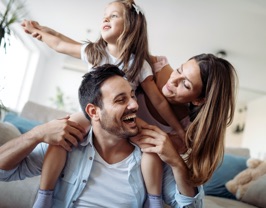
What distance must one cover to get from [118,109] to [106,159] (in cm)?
27

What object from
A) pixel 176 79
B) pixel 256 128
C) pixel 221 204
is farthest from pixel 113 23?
pixel 256 128

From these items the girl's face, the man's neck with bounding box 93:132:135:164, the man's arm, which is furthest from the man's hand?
the girl's face

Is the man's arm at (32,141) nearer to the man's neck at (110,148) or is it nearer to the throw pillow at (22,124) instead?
the man's neck at (110,148)

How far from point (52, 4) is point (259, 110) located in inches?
227

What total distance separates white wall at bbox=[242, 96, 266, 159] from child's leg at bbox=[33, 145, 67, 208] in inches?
249

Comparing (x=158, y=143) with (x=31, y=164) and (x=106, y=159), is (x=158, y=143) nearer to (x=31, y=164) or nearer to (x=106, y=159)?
(x=106, y=159)

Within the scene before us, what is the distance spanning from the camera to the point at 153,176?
1.28 m

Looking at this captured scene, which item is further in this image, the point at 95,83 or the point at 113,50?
the point at 113,50

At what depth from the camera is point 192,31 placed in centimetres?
482

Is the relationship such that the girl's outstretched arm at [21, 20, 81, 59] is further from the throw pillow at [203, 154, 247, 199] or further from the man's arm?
the throw pillow at [203, 154, 247, 199]

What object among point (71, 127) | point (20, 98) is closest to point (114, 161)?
point (71, 127)

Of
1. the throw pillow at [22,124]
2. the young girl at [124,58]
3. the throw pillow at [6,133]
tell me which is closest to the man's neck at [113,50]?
the young girl at [124,58]

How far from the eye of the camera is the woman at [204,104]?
1.25 meters

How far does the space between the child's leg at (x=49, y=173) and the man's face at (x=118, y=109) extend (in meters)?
0.23
